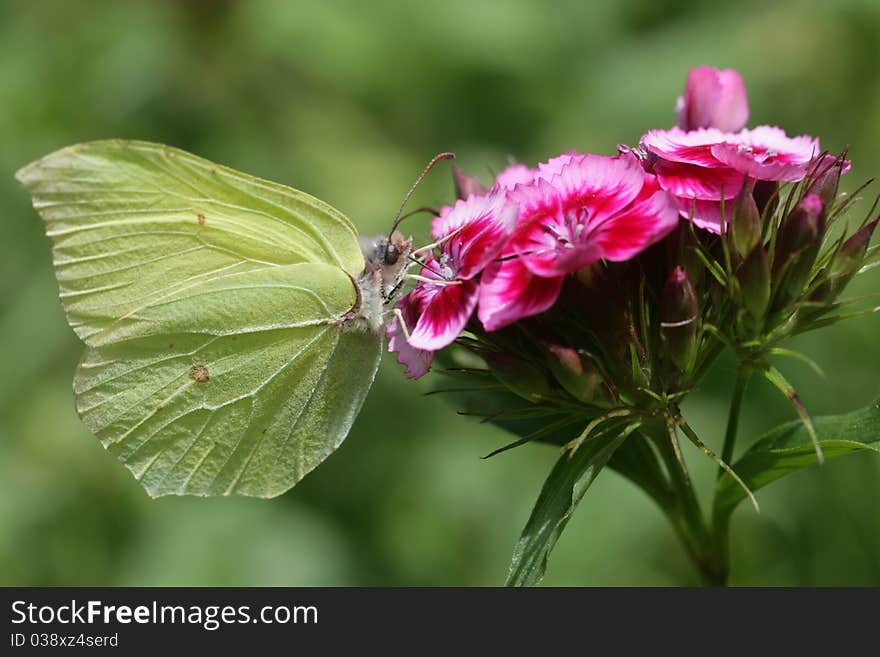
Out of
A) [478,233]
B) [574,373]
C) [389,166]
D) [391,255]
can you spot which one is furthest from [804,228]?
[389,166]

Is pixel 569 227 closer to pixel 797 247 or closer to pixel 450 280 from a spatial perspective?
pixel 450 280

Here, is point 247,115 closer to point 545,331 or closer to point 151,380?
point 151,380

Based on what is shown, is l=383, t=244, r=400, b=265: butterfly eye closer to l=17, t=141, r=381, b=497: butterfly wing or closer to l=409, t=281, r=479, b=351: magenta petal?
l=17, t=141, r=381, b=497: butterfly wing

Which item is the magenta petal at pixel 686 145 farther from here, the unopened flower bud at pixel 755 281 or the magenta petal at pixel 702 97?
the unopened flower bud at pixel 755 281

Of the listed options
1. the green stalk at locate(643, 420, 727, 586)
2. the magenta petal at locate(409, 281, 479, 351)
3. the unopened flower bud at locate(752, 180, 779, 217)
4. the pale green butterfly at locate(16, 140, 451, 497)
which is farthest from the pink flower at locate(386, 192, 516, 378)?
the green stalk at locate(643, 420, 727, 586)

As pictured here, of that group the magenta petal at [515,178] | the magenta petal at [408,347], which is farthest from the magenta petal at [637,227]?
Answer: the magenta petal at [408,347]
